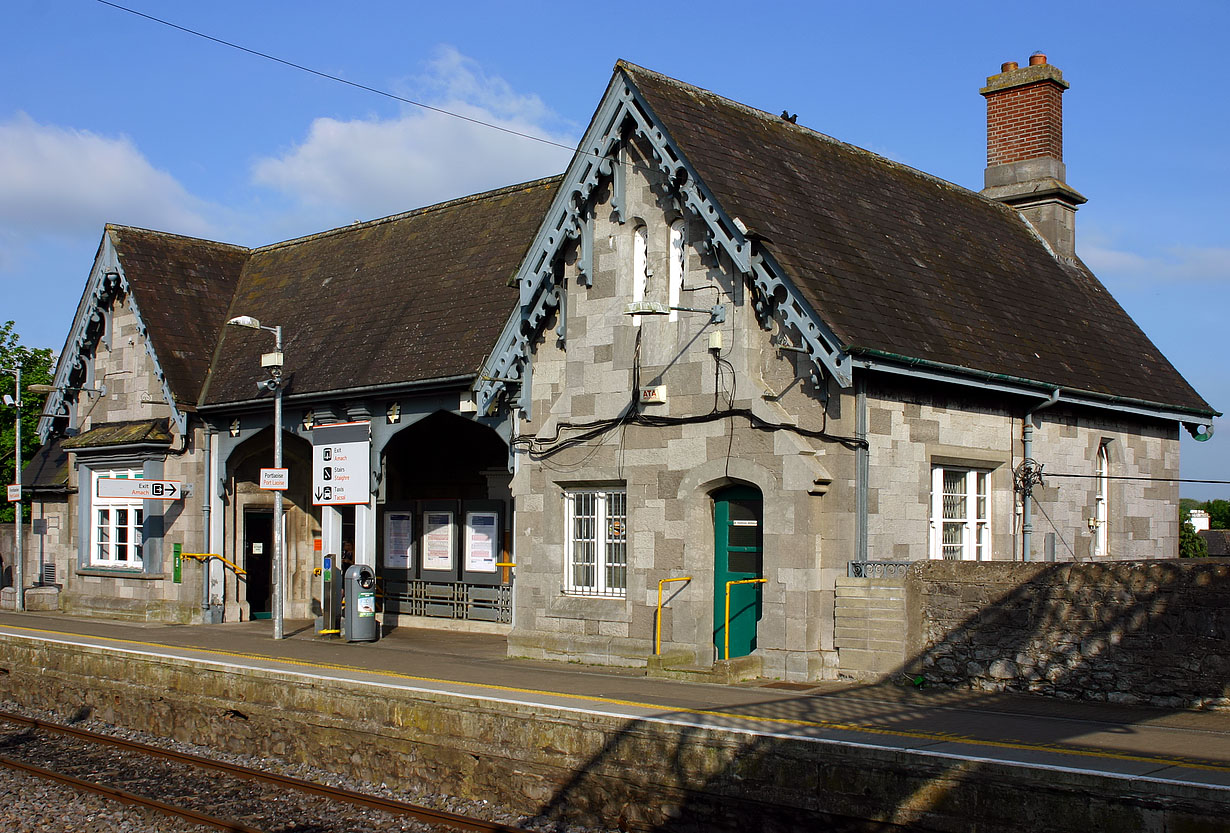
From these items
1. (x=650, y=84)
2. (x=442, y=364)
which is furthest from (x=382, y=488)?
(x=650, y=84)

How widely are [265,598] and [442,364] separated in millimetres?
8702

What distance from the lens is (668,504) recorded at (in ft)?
52.9

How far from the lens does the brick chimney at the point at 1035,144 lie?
22.9 metres

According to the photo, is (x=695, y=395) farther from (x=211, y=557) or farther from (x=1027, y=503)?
(x=211, y=557)

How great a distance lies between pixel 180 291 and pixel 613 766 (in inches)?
704

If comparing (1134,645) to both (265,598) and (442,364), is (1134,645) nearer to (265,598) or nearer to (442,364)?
(442,364)

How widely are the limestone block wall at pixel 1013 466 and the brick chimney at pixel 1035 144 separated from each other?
4.47m

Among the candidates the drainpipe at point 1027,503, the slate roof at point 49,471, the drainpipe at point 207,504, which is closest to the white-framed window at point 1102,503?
the drainpipe at point 1027,503

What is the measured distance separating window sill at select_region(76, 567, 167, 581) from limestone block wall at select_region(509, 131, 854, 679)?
9.99m

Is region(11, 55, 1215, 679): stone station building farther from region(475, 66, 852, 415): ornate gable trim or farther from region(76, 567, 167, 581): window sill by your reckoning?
region(76, 567, 167, 581): window sill

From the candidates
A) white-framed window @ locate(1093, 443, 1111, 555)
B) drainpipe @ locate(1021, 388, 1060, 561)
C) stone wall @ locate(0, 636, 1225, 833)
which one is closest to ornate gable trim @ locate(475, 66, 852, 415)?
drainpipe @ locate(1021, 388, 1060, 561)

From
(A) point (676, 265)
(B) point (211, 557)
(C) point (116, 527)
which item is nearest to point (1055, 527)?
(A) point (676, 265)

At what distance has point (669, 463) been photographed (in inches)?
635

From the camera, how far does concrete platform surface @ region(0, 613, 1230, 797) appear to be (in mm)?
9547
